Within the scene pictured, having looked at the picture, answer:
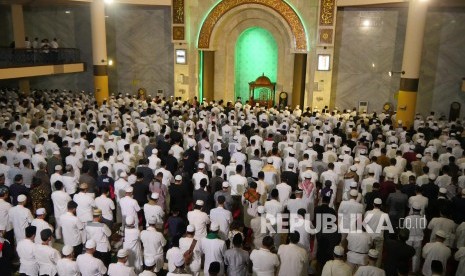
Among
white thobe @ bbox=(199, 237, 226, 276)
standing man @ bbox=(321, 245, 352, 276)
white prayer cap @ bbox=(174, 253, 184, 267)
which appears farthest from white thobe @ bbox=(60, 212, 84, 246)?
standing man @ bbox=(321, 245, 352, 276)

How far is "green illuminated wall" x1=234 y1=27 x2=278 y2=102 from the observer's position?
2322 centimetres

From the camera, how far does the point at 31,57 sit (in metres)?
19.9

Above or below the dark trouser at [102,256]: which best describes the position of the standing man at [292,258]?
above

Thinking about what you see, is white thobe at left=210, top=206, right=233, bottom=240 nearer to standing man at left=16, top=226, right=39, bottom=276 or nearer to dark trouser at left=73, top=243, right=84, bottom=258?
dark trouser at left=73, top=243, right=84, bottom=258

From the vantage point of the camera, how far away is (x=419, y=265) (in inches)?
320

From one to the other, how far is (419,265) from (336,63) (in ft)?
48.5

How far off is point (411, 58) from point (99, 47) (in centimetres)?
1402

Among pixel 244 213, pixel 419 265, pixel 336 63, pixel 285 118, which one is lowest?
pixel 419 265

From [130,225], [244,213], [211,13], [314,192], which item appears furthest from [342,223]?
[211,13]

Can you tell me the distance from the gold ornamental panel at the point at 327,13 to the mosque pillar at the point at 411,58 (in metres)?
3.94

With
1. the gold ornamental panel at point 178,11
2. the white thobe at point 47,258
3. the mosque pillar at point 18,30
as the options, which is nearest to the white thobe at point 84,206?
the white thobe at point 47,258

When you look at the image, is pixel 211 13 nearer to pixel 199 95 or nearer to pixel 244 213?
pixel 199 95

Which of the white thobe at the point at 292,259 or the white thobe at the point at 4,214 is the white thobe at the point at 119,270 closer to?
the white thobe at the point at 292,259

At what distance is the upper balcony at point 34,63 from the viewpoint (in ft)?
60.1
